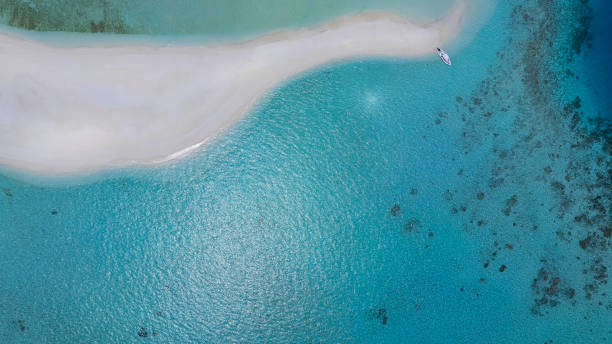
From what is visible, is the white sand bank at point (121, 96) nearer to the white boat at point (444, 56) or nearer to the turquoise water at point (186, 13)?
the turquoise water at point (186, 13)

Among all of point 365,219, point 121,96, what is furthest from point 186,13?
point 365,219

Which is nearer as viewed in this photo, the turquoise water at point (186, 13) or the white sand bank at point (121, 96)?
the white sand bank at point (121, 96)

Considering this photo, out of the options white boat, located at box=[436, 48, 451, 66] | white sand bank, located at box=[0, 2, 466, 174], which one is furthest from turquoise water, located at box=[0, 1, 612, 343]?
white sand bank, located at box=[0, 2, 466, 174]

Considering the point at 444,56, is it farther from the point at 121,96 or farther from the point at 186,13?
the point at 121,96

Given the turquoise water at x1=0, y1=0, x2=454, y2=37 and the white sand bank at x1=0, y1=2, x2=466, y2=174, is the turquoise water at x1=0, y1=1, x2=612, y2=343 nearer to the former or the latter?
the white sand bank at x1=0, y1=2, x2=466, y2=174

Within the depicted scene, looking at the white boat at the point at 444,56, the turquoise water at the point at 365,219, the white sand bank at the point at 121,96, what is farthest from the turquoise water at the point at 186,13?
the turquoise water at the point at 365,219

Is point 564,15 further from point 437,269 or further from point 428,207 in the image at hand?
point 437,269

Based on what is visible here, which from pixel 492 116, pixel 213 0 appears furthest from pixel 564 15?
pixel 213 0

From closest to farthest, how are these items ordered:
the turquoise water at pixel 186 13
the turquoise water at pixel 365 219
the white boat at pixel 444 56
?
1. the turquoise water at pixel 365 219
2. the turquoise water at pixel 186 13
3. the white boat at pixel 444 56
